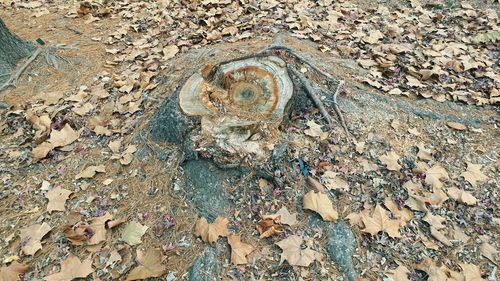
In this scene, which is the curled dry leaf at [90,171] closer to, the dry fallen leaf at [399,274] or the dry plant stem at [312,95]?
the dry plant stem at [312,95]

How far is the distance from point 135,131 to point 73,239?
3.46 feet

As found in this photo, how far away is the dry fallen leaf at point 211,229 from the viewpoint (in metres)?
2.40

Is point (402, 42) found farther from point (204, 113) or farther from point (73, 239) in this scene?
point (73, 239)

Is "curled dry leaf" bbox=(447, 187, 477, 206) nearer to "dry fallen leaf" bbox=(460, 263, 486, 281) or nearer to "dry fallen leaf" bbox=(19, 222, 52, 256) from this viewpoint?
"dry fallen leaf" bbox=(460, 263, 486, 281)

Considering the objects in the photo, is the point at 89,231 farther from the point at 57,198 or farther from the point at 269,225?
the point at 269,225

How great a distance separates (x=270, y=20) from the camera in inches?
178

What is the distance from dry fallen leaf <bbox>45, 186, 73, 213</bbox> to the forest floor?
1cm

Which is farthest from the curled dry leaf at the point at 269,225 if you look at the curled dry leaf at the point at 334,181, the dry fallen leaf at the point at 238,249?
the curled dry leaf at the point at 334,181

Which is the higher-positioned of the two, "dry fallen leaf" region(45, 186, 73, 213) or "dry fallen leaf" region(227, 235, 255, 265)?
"dry fallen leaf" region(45, 186, 73, 213)

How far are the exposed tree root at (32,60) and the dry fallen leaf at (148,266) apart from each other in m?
2.83

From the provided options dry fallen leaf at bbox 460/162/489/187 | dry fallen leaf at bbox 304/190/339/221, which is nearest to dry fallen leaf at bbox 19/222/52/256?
dry fallen leaf at bbox 304/190/339/221

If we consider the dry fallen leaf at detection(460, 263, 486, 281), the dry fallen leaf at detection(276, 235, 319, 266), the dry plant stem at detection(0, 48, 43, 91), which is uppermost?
the dry plant stem at detection(0, 48, 43, 91)

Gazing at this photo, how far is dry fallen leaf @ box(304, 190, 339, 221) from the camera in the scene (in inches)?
98.0

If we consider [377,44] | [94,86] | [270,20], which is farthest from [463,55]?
[94,86]
